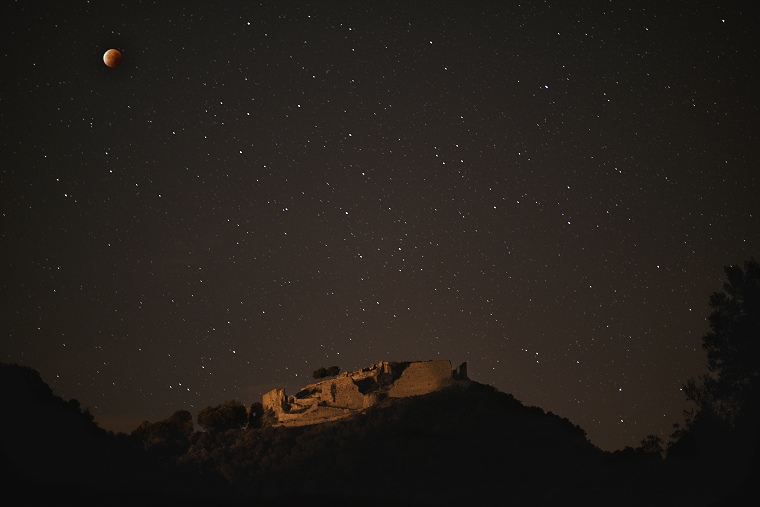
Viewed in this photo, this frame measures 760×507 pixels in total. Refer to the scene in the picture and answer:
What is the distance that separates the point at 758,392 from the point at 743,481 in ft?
19.5

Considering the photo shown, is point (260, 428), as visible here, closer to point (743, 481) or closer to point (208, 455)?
point (208, 455)

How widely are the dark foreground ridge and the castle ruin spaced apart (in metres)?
1.19

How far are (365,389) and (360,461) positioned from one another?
12.5 m

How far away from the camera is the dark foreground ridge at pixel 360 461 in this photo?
4250cm

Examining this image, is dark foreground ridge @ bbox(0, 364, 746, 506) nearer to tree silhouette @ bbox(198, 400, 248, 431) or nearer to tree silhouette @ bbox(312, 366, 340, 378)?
tree silhouette @ bbox(198, 400, 248, 431)

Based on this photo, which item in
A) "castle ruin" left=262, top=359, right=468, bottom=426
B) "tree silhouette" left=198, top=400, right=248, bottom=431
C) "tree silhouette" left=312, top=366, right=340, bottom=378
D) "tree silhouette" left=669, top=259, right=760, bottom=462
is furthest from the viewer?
"tree silhouette" left=312, top=366, right=340, bottom=378

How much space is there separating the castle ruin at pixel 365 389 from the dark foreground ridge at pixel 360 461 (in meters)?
1.19

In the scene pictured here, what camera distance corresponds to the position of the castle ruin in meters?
60.2

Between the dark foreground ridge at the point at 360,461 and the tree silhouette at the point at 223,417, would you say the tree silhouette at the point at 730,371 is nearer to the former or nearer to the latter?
the dark foreground ridge at the point at 360,461

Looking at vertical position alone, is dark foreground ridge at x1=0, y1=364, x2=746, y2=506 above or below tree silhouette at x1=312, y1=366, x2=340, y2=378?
below

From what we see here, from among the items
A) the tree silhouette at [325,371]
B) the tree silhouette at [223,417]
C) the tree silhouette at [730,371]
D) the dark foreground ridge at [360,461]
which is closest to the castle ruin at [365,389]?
the dark foreground ridge at [360,461]

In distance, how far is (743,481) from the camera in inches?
1441

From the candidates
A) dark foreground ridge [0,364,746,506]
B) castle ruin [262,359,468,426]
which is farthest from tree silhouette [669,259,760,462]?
castle ruin [262,359,468,426]

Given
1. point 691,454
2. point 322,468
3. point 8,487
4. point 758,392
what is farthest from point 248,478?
point 758,392
